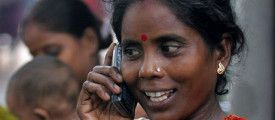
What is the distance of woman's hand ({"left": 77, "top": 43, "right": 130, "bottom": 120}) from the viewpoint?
259 cm

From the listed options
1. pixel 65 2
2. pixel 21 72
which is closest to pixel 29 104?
pixel 21 72

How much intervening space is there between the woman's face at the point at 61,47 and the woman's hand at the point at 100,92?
1.81 m

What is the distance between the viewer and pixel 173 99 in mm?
2332

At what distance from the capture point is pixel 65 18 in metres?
4.88

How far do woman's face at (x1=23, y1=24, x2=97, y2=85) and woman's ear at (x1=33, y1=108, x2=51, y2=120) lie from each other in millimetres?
799

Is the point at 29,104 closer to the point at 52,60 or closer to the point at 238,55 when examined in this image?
the point at 52,60

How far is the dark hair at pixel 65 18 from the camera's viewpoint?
479 cm

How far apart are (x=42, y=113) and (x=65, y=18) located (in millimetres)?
1325

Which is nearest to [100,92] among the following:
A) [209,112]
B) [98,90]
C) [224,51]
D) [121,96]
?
[98,90]

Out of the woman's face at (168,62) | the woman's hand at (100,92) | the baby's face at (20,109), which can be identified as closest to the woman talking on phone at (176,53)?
the woman's face at (168,62)

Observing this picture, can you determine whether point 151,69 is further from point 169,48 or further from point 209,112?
point 209,112

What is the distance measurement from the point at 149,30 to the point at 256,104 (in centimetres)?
192

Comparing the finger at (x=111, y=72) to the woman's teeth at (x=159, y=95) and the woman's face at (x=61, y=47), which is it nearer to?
the woman's teeth at (x=159, y=95)

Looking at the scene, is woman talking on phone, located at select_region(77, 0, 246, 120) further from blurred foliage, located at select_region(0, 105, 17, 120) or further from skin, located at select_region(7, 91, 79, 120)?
blurred foliage, located at select_region(0, 105, 17, 120)
